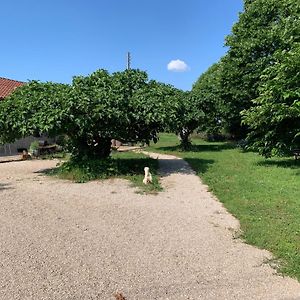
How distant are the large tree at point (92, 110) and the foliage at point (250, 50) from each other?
30.0ft

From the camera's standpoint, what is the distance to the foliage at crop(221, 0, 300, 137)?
20.7 meters

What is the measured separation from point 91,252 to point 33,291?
1255 millimetres

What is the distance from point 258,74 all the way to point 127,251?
17796 millimetres

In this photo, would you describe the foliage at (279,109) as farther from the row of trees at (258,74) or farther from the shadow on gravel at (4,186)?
the shadow on gravel at (4,186)

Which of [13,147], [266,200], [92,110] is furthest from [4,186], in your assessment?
[13,147]

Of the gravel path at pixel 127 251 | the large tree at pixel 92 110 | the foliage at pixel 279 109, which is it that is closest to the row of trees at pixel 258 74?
the foliage at pixel 279 109

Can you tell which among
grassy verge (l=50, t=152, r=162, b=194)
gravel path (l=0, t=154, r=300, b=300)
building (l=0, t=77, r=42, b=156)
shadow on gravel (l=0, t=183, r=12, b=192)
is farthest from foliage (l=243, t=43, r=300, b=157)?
building (l=0, t=77, r=42, b=156)

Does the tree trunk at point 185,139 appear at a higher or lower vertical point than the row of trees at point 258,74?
lower

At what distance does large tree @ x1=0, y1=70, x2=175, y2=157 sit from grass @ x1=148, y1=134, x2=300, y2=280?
284 cm

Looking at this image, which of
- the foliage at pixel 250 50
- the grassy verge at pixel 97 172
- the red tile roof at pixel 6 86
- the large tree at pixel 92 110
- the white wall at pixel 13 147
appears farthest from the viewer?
the red tile roof at pixel 6 86

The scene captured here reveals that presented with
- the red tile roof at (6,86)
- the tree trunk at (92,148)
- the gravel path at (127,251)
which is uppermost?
the red tile roof at (6,86)

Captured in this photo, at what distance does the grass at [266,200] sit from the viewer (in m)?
5.30

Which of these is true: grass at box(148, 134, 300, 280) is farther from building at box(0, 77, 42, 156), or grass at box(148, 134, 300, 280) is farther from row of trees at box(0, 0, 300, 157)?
building at box(0, 77, 42, 156)

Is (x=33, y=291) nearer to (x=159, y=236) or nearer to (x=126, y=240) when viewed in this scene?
(x=126, y=240)
